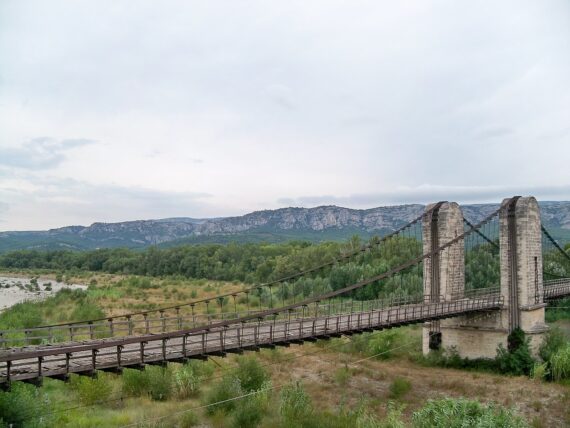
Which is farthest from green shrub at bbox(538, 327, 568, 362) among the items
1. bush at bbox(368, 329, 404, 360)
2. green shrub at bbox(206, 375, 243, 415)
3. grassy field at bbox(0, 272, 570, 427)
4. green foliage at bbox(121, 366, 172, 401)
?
green foliage at bbox(121, 366, 172, 401)

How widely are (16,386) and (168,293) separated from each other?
36.8 m

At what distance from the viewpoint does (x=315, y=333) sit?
15.5 meters

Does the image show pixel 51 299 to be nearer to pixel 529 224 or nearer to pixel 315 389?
pixel 315 389

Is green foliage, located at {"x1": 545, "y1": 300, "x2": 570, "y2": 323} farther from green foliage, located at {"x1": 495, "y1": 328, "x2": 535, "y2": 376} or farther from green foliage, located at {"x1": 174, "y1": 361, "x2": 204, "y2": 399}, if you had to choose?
green foliage, located at {"x1": 174, "y1": 361, "x2": 204, "y2": 399}

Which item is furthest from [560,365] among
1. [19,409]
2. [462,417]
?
[19,409]

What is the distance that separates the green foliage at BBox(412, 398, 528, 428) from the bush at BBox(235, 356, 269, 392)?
276 inches

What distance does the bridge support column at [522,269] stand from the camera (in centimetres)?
2191

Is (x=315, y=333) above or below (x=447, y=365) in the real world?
above

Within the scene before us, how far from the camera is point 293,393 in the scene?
1712cm

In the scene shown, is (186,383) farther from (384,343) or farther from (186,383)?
(384,343)

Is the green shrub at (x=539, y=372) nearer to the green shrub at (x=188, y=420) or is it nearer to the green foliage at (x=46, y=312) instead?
the green shrub at (x=188, y=420)

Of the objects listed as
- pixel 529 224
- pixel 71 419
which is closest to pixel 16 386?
pixel 71 419

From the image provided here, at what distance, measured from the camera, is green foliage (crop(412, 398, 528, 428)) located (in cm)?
1403

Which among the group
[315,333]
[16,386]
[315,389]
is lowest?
[315,389]
